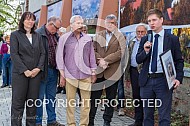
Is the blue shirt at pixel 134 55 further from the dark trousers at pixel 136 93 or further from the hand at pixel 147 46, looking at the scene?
the hand at pixel 147 46

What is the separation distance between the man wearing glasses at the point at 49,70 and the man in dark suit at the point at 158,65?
75.0 inches

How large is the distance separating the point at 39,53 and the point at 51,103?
1176 mm

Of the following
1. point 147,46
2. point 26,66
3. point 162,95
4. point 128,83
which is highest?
point 147,46

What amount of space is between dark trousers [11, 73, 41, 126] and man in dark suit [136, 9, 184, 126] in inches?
74.4

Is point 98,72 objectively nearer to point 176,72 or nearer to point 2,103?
point 176,72

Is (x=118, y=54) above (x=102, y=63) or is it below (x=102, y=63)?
above

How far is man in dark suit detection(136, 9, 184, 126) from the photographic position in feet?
15.4

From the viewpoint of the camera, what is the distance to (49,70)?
623cm

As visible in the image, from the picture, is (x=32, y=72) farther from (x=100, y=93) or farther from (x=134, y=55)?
(x=134, y=55)

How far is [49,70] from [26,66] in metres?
0.83

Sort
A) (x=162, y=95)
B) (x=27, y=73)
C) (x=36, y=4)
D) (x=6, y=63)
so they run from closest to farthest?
(x=162, y=95), (x=27, y=73), (x=6, y=63), (x=36, y=4)

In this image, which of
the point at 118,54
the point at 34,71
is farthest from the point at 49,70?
the point at 118,54

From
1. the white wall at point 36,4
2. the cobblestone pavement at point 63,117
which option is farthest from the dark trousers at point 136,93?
the white wall at point 36,4

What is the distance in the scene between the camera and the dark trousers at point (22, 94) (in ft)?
18.0
